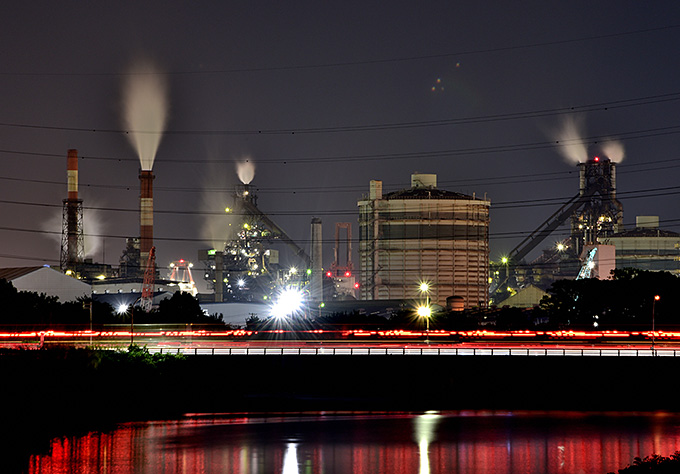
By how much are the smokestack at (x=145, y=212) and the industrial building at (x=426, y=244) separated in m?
31.5

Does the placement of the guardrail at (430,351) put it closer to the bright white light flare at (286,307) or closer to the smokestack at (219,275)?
the bright white light flare at (286,307)

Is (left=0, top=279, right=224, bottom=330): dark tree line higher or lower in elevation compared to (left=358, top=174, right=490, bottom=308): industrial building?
lower

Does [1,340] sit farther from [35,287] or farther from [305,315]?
[305,315]

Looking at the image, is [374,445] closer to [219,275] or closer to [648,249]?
[219,275]

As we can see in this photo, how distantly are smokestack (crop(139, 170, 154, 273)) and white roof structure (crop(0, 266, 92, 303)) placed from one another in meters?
16.1

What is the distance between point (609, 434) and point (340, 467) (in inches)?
618

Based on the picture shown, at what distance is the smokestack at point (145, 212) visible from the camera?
5005 inches

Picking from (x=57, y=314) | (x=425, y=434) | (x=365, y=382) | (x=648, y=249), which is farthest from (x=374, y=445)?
(x=648, y=249)

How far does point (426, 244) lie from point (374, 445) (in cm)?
9390

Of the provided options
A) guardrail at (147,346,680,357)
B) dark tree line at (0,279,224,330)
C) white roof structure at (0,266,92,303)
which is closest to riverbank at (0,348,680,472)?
guardrail at (147,346,680,357)

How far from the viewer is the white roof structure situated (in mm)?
104125

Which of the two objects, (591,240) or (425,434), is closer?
(425,434)

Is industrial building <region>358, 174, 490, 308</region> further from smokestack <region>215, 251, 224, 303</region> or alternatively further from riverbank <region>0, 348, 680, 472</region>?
riverbank <region>0, 348, 680, 472</region>

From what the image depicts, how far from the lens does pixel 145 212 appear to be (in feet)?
423
